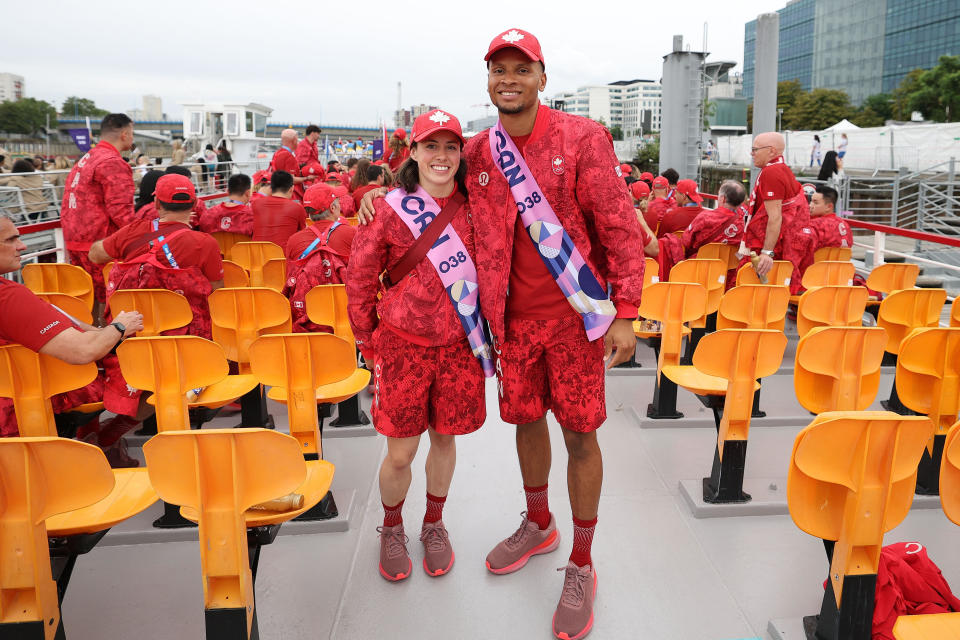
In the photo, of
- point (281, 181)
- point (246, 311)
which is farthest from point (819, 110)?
point (246, 311)

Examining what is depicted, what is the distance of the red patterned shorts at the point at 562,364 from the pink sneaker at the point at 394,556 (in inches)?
31.4

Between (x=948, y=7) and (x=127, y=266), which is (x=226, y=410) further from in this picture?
(x=948, y=7)

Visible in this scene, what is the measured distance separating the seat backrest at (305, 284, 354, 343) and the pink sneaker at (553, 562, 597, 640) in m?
1.98

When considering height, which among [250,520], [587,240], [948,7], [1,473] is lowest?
[250,520]

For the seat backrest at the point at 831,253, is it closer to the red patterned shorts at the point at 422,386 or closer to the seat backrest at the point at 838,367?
the seat backrest at the point at 838,367

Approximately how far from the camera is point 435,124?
2.30 metres

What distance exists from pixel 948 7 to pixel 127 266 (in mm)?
79817

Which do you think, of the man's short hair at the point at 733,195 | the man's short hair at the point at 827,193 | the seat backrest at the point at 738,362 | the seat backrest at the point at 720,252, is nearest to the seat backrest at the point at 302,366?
the seat backrest at the point at 738,362

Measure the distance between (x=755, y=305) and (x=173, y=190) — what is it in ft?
11.2

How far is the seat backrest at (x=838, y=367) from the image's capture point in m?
2.77

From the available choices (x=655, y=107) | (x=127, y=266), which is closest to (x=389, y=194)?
(x=127, y=266)

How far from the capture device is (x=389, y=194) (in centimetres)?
242

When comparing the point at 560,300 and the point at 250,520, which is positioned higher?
the point at 560,300

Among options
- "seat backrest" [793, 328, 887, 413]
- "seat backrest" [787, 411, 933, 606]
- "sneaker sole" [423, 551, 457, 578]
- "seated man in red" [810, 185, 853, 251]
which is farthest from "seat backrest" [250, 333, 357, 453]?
"seated man in red" [810, 185, 853, 251]
